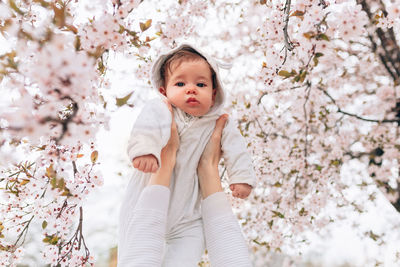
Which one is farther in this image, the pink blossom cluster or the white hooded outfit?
the white hooded outfit

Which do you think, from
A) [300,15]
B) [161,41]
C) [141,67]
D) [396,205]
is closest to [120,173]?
[141,67]

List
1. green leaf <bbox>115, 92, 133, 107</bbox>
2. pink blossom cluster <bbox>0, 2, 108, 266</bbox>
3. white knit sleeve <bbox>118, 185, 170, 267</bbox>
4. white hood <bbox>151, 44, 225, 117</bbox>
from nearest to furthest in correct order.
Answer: pink blossom cluster <bbox>0, 2, 108, 266</bbox> < green leaf <bbox>115, 92, 133, 107</bbox> < white knit sleeve <bbox>118, 185, 170, 267</bbox> < white hood <bbox>151, 44, 225, 117</bbox>

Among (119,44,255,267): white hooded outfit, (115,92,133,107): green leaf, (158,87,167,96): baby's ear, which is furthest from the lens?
(158,87,167,96): baby's ear

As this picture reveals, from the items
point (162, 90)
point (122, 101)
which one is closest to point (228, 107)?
point (162, 90)

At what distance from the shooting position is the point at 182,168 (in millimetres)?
1780

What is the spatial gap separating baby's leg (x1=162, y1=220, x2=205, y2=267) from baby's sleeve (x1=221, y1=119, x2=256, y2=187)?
0.32 meters

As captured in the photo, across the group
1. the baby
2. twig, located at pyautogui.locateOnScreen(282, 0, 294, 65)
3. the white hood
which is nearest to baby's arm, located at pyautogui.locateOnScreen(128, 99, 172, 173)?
the baby

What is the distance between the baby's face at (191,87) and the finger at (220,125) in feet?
0.40

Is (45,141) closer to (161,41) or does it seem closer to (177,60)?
(177,60)

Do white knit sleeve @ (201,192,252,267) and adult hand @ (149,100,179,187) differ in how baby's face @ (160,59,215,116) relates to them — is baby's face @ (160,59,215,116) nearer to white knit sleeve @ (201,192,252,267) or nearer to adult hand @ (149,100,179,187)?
adult hand @ (149,100,179,187)

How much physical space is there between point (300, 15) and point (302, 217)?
2592 millimetres

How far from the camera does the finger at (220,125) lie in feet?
6.26

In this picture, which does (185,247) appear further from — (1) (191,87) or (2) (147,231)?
(1) (191,87)

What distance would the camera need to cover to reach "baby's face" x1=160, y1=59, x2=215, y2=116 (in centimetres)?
178
